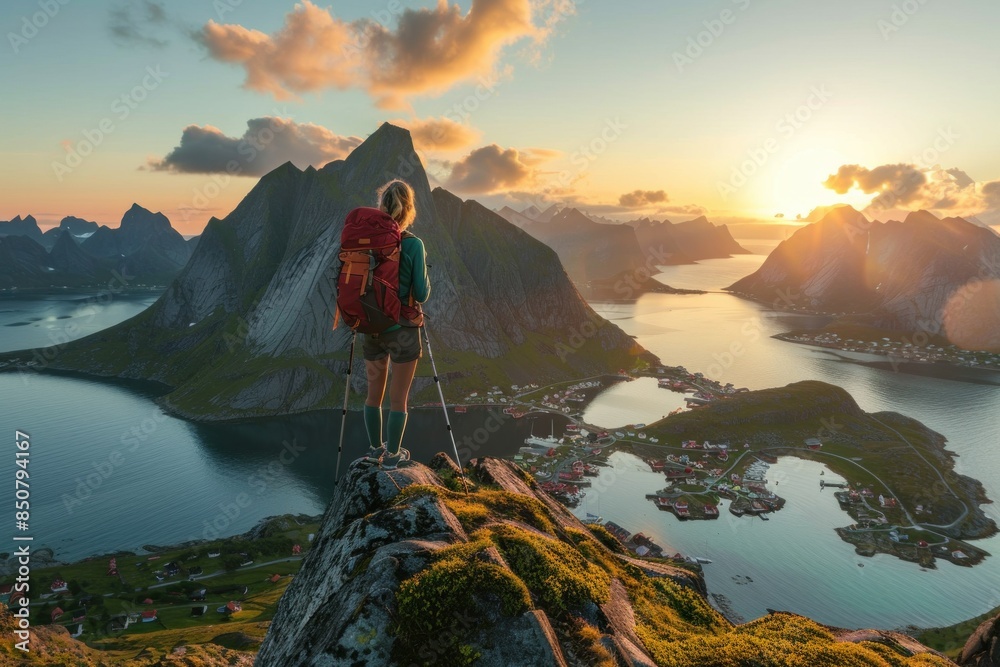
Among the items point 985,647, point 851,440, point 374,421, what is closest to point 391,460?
point 374,421

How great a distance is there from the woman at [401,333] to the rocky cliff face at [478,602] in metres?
1.76

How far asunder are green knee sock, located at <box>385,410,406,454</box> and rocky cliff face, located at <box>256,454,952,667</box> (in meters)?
0.67

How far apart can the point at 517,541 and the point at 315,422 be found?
15041 centimetres

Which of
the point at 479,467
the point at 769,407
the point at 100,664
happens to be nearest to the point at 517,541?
the point at 479,467

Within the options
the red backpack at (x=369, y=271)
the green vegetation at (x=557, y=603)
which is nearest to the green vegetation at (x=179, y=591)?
the green vegetation at (x=557, y=603)

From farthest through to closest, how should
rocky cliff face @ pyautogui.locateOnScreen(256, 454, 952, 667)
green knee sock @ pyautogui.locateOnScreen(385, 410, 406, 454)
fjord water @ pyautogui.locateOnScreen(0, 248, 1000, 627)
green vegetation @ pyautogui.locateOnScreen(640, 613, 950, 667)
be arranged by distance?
fjord water @ pyautogui.locateOnScreen(0, 248, 1000, 627)
green knee sock @ pyautogui.locateOnScreen(385, 410, 406, 454)
green vegetation @ pyautogui.locateOnScreen(640, 613, 950, 667)
rocky cliff face @ pyautogui.locateOnScreen(256, 454, 952, 667)

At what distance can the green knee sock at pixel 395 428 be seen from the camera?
35.8 feet

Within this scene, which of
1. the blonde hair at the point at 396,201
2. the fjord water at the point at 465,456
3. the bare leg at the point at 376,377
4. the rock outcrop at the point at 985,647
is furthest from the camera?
the fjord water at the point at 465,456

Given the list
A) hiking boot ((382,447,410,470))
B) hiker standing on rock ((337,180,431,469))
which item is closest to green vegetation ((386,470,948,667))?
hiking boot ((382,447,410,470))

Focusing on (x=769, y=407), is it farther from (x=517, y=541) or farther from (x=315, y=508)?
(x=517, y=541)

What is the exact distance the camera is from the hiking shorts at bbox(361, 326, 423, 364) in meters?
10.3

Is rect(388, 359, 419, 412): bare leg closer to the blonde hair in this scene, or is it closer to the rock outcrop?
the blonde hair

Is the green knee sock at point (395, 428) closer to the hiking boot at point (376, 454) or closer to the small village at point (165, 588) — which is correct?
the hiking boot at point (376, 454)

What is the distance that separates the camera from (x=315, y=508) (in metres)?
96.2
